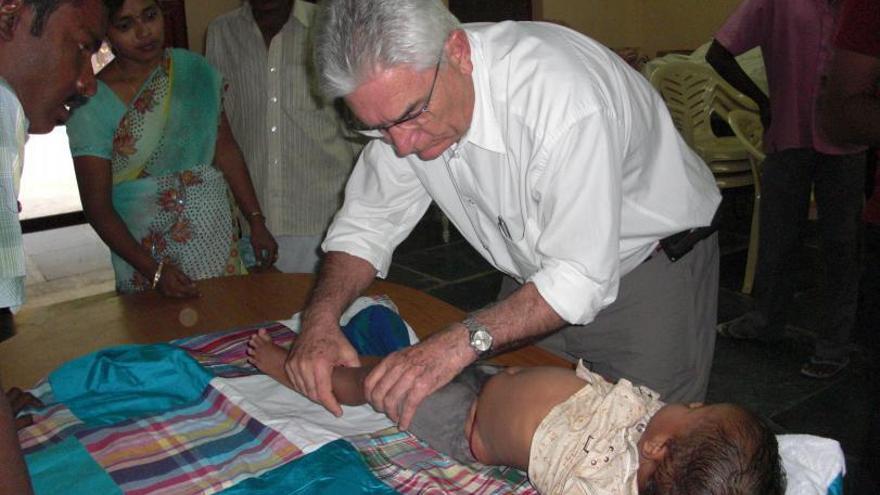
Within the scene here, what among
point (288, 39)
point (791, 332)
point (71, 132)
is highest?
point (288, 39)

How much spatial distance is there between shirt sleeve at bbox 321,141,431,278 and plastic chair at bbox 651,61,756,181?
2.96m

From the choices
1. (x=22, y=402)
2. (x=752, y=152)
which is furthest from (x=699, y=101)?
(x=22, y=402)

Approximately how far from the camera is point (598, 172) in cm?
129

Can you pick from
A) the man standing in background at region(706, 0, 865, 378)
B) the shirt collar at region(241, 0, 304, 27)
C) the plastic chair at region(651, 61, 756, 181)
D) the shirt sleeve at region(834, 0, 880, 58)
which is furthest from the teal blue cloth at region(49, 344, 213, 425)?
the plastic chair at region(651, 61, 756, 181)

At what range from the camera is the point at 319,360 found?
5.10 ft

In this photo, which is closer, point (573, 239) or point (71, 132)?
point (573, 239)

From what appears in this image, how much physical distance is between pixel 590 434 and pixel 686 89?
138 inches

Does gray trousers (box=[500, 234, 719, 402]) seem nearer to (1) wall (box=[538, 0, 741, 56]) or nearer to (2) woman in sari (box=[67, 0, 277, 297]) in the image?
(2) woman in sari (box=[67, 0, 277, 297])

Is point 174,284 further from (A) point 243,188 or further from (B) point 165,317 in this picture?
(A) point 243,188

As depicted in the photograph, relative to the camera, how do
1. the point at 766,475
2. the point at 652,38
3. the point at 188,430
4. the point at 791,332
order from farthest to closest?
the point at 652,38
the point at 791,332
the point at 188,430
the point at 766,475

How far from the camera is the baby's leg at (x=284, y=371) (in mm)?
1526

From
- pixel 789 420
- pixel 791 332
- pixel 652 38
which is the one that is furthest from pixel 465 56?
pixel 652 38

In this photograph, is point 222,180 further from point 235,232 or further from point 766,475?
point 766,475

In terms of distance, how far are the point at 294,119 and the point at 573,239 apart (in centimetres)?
156
